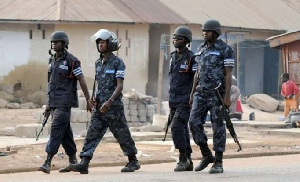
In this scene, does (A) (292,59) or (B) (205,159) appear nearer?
(B) (205,159)

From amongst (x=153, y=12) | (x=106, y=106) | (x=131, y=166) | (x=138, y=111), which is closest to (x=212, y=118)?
(x=131, y=166)

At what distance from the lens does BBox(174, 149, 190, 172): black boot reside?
1431cm

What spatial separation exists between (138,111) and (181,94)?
13060mm

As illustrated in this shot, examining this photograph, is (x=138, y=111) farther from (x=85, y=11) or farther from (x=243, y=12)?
(x=243, y=12)

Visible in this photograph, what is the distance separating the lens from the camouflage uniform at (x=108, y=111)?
14023mm

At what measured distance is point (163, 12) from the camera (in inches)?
1575

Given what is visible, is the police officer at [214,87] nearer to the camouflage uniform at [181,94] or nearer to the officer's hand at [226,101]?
the officer's hand at [226,101]

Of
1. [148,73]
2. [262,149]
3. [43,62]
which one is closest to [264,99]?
[148,73]

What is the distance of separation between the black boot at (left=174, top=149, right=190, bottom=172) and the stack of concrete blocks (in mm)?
12603

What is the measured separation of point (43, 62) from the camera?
37.4 metres

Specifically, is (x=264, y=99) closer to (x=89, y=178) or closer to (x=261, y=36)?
(x=261, y=36)

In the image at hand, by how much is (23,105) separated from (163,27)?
6573 millimetres

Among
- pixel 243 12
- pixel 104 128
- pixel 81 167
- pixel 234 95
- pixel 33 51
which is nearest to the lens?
pixel 81 167

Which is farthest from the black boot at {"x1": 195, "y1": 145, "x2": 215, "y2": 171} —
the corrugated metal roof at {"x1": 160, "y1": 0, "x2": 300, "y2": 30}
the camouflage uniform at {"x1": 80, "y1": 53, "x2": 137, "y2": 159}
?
the corrugated metal roof at {"x1": 160, "y1": 0, "x2": 300, "y2": 30}
